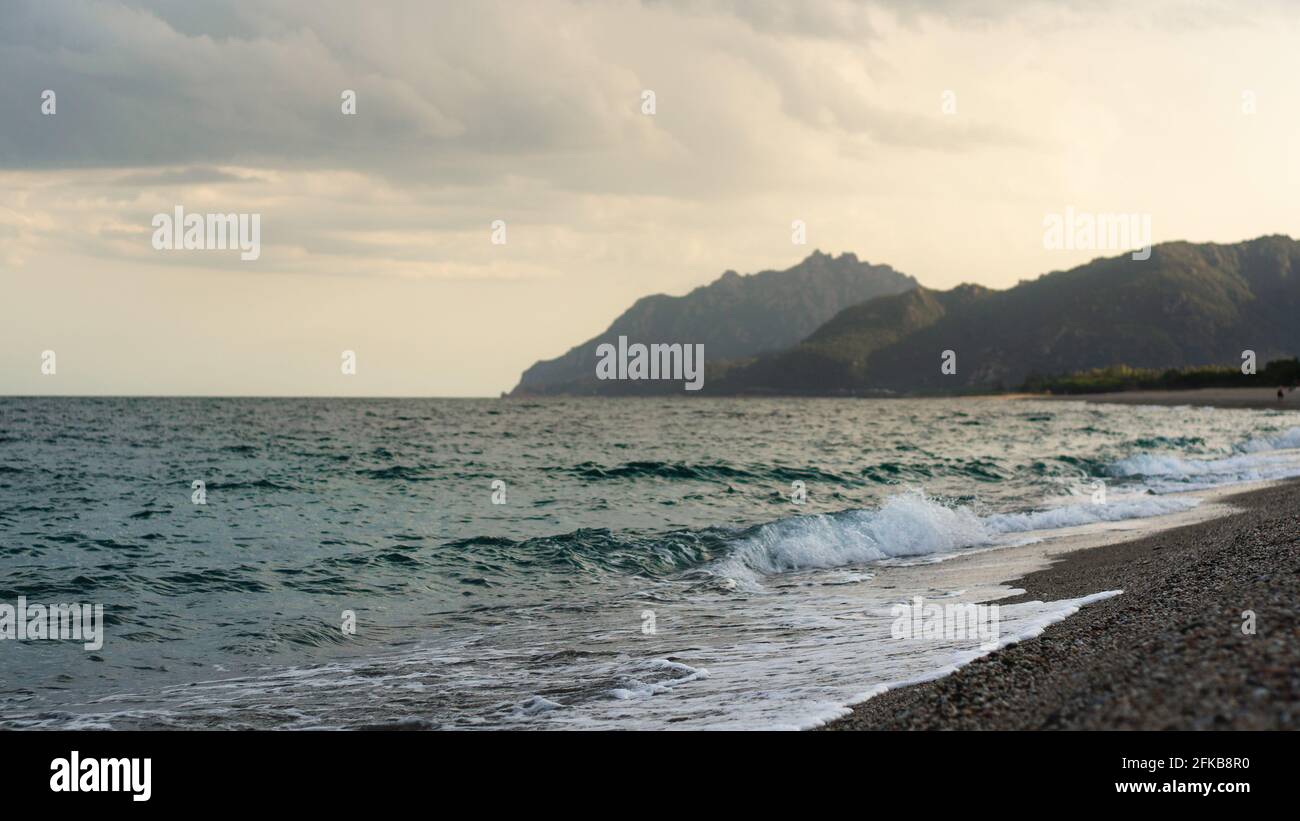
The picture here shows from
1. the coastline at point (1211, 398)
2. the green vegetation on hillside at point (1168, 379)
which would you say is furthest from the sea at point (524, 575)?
the green vegetation on hillside at point (1168, 379)

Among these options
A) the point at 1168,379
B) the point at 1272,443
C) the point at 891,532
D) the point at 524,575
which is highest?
the point at 1168,379

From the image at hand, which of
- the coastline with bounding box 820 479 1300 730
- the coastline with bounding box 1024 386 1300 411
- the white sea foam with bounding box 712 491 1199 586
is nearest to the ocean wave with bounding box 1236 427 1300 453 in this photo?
the white sea foam with bounding box 712 491 1199 586

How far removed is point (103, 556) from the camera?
1805 centimetres

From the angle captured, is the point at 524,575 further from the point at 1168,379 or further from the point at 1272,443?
the point at 1168,379

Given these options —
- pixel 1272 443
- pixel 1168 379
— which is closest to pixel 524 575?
pixel 1272 443

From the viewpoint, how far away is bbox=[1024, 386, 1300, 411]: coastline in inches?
3952

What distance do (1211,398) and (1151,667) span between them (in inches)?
5130

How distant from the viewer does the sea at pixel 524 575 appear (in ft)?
31.3

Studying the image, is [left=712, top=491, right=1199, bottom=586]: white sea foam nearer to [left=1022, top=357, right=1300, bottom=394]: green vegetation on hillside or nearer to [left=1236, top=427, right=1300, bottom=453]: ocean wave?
[left=1236, top=427, right=1300, bottom=453]: ocean wave

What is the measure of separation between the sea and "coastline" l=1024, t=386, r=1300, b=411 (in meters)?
68.5

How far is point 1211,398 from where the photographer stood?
116 m

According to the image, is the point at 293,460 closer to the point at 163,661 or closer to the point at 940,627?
the point at 163,661
